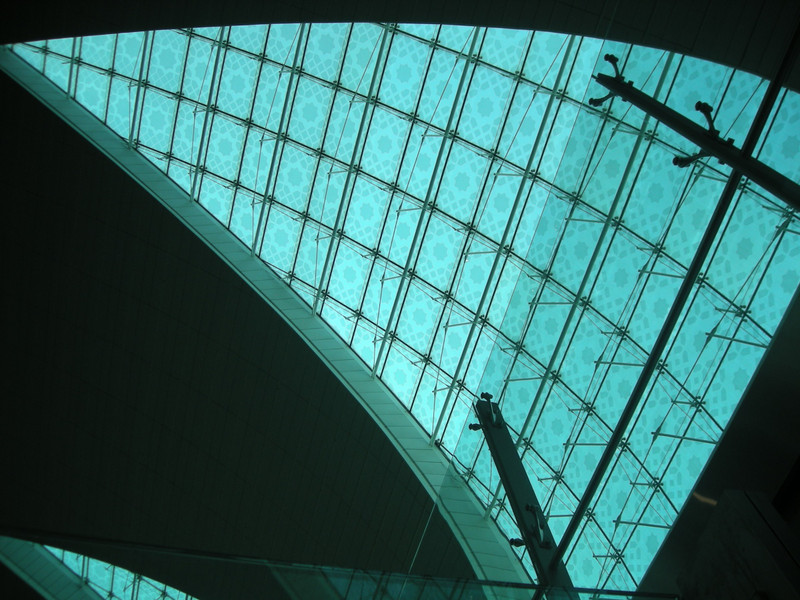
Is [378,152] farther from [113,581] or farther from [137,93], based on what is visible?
[113,581]

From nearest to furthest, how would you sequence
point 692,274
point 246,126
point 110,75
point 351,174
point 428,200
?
point 692,274, point 428,200, point 351,174, point 110,75, point 246,126

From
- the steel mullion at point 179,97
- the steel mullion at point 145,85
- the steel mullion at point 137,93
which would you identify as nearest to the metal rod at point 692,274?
the steel mullion at point 137,93

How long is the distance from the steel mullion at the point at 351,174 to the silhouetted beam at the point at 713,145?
19.6 m

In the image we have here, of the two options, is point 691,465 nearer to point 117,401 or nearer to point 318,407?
point 318,407

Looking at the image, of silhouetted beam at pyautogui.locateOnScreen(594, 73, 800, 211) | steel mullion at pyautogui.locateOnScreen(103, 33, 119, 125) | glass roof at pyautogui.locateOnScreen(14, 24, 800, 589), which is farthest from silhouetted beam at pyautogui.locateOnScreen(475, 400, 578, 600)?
steel mullion at pyautogui.locateOnScreen(103, 33, 119, 125)

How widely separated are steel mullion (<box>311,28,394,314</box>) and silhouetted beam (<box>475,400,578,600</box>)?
1948 cm

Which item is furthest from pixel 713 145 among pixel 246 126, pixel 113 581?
pixel 246 126

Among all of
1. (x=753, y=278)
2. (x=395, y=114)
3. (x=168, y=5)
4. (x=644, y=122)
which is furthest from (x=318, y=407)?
(x=644, y=122)

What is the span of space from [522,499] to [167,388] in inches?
951

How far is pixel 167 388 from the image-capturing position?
27.9 metres

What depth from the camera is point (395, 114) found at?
81.9 feet

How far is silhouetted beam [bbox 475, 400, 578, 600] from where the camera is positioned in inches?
216

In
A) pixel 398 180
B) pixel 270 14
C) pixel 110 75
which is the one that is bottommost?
pixel 270 14

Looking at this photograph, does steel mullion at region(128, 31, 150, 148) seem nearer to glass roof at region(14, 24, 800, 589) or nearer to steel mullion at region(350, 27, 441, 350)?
glass roof at region(14, 24, 800, 589)
